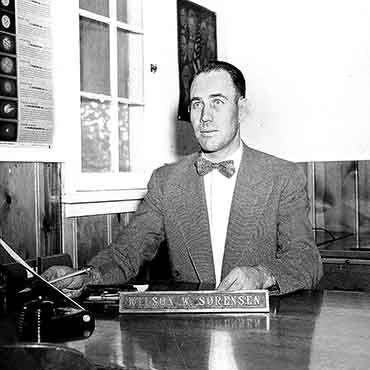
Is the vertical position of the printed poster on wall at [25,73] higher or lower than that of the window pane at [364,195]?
higher

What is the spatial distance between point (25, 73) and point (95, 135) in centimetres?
69

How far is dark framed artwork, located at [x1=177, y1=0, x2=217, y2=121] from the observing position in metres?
3.87

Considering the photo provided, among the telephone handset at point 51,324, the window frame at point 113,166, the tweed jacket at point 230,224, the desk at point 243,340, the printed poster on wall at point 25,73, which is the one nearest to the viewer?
the desk at point 243,340

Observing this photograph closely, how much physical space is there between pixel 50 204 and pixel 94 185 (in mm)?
320

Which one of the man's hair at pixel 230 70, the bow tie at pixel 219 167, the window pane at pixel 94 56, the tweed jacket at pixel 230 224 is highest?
the window pane at pixel 94 56

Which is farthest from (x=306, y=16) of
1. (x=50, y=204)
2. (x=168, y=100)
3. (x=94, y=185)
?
(x=50, y=204)

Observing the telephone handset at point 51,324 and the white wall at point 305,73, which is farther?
the white wall at point 305,73

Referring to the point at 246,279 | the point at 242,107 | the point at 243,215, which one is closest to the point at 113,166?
the point at 242,107

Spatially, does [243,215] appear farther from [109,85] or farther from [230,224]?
[109,85]

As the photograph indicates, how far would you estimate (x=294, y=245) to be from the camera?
2.62 metres

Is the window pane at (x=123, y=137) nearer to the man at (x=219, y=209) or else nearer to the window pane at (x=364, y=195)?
the man at (x=219, y=209)

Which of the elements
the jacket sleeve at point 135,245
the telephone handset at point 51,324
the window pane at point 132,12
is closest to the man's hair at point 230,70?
the jacket sleeve at point 135,245

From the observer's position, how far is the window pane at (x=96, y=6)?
325 cm

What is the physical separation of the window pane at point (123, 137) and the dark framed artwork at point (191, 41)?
0.36 m
